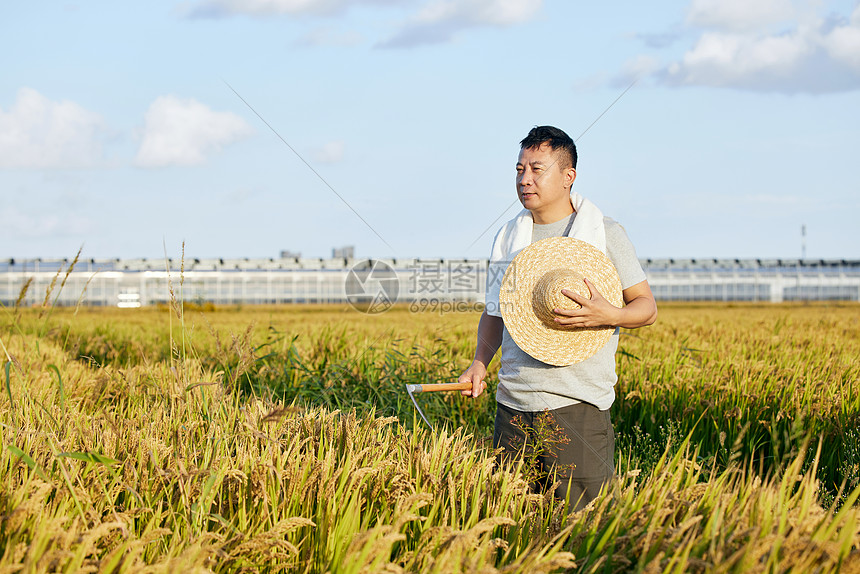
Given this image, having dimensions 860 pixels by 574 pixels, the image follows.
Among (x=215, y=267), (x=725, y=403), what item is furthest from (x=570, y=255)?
(x=215, y=267)

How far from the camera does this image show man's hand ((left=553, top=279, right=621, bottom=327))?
8.48 feet

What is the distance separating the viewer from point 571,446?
2730 mm

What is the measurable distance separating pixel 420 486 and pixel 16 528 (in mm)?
1209

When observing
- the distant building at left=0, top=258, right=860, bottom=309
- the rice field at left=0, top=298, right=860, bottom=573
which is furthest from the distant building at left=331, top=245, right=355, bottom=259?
the rice field at left=0, top=298, right=860, bottom=573

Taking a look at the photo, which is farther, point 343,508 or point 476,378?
point 476,378

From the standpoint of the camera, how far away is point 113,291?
39.1 m

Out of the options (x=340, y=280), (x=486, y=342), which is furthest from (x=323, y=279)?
(x=486, y=342)

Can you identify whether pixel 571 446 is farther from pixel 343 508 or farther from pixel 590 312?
pixel 343 508

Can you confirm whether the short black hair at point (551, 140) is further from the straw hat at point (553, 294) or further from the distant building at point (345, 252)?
the distant building at point (345, 252)

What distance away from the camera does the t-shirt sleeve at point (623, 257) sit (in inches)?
112

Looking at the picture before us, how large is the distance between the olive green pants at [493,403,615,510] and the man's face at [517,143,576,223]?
2.87 feet

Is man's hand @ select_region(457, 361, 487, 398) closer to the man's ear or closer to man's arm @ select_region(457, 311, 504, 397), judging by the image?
man's arm @ select_region(457, 311, 504, 397)

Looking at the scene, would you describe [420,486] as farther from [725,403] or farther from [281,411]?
[725,403]

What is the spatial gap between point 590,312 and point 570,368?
0.32 m
